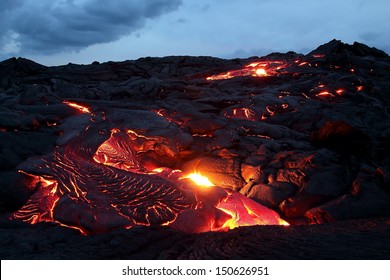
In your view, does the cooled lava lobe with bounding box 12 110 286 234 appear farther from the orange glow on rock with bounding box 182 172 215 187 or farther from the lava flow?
the orange glow on rock with bounding box 182 172 215 187

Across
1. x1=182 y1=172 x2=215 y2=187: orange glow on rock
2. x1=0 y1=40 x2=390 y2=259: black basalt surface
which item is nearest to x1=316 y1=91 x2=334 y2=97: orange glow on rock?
x1=0 y1=40 x2=390 y2=259: black basalt surface

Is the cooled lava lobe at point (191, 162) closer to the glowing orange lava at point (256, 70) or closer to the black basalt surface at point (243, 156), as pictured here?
the black basalt surface at point (243, 156)

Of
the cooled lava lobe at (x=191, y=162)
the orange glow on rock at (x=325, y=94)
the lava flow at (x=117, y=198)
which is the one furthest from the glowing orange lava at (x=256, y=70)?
the lava flow at (x=117, y=198)

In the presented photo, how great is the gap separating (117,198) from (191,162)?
2.14m

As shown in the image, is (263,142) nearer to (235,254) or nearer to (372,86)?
(235,254)

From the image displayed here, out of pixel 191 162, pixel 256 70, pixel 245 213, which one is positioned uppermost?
pixel 256 70

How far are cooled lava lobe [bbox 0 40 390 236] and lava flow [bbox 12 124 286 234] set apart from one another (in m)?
0.02

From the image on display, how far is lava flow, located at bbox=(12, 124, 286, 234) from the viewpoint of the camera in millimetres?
4156

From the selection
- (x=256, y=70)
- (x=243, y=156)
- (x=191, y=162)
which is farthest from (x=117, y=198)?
(x=256, y=70)

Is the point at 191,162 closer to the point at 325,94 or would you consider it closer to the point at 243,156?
the point at 243,156

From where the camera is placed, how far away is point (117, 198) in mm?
4512

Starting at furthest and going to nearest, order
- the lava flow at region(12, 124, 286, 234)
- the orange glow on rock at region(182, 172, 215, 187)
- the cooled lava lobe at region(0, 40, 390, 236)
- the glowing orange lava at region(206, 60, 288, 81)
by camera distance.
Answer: the glowing orange lava at region(206, 60, 288, 81)
the orange glow on rock at region(182, 172, 215, 187)
the cooled lava lobe at region(0, 40, 390, 236)
the lava flow at region(12, 124, 286, 234)

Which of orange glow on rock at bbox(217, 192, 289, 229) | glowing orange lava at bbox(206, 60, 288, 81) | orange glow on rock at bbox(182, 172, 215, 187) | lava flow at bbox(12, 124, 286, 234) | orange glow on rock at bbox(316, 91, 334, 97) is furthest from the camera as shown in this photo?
→ glowing orange lava at bbox(206, 60, 288, 81)

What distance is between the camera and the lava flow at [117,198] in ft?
13.6
